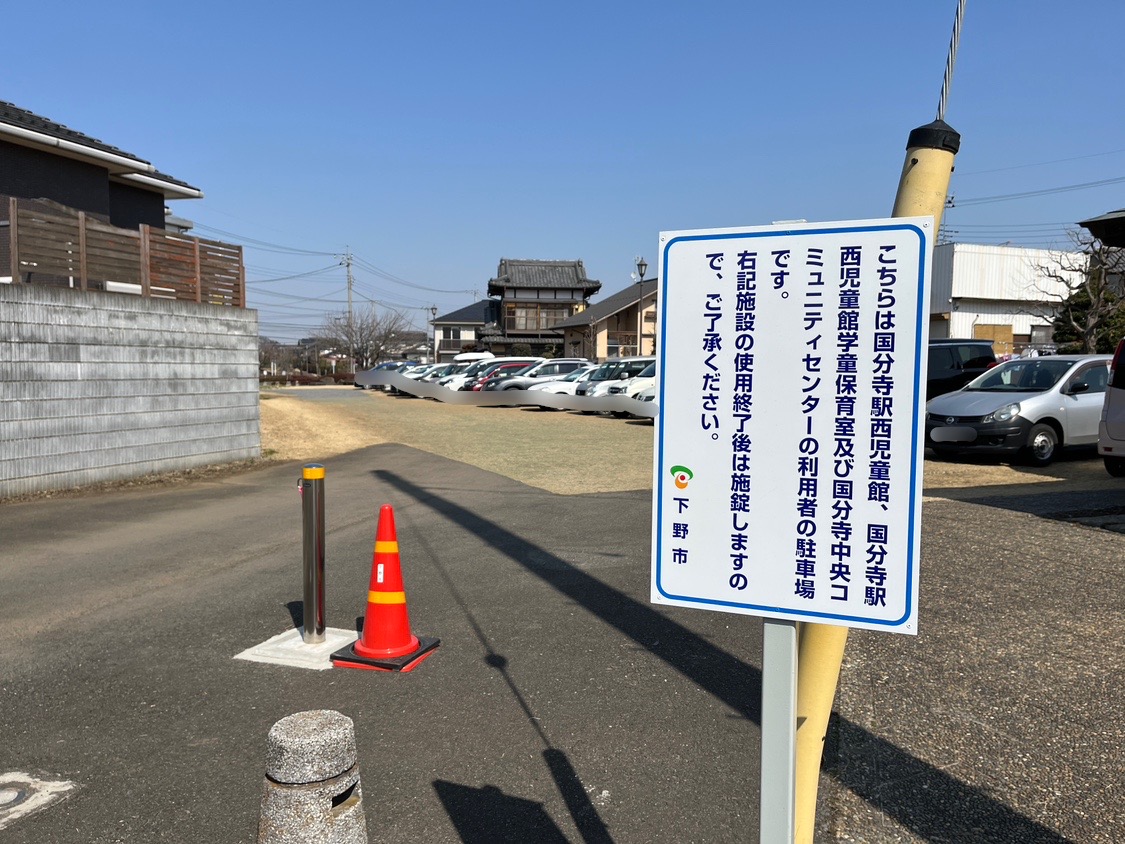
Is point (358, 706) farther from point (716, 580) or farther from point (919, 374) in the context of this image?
point (919, 374)

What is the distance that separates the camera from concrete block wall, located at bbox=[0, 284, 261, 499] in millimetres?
9281

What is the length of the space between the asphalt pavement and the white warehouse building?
1253 inches

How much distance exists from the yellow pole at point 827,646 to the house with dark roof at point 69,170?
14.5m

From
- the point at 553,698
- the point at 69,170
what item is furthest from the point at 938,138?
the point at 69,170

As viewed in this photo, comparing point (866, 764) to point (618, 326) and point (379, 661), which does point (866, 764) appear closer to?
point (379, 661)

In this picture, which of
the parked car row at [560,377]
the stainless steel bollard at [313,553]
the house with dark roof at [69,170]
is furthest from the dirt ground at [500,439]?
the stainless steel bollard at [313,553]

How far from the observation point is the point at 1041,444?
11617 mm

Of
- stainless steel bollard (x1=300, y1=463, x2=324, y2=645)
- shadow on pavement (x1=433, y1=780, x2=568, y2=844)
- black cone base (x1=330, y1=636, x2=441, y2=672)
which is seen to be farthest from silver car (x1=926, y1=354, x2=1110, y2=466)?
shadow on pavement (x1=433, y1=780, x2=568, y2=844)

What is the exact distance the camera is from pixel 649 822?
303cm

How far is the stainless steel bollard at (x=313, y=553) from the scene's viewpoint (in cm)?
474

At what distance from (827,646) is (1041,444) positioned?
36.2ft

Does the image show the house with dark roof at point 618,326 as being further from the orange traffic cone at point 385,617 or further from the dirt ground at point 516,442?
the orange traffic cone at point 385,617

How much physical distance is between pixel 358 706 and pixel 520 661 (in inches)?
36.4

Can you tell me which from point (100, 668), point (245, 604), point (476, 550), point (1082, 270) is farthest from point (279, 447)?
point (1082, 270)
